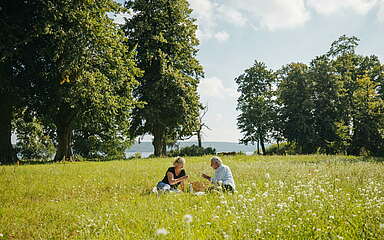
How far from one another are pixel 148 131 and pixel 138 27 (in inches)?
428

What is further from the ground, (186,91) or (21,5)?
(21,5)

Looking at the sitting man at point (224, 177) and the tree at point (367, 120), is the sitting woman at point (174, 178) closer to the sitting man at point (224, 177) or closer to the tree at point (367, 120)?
the sitting man at point (224, 177)

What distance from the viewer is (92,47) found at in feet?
62.9

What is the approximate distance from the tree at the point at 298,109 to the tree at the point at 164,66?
16778mm

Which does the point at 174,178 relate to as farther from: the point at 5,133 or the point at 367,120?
the point at 367,120

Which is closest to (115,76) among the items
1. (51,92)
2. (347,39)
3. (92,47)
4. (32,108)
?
(92,47)

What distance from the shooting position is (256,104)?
Result: 1761 inches

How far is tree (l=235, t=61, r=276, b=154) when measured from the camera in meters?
43.7

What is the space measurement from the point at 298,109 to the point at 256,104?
23.2 feet

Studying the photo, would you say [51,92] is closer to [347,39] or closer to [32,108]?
[32,108]

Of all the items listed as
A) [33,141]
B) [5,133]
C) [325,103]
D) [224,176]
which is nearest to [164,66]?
[5,133]

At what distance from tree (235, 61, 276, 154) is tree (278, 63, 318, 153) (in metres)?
2.44

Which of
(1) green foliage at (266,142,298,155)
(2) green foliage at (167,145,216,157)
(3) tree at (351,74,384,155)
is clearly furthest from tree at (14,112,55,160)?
(3) tree at (351,74,384,155)

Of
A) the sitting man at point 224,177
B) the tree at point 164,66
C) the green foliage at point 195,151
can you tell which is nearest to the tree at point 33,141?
the green foliage at point 195,151
